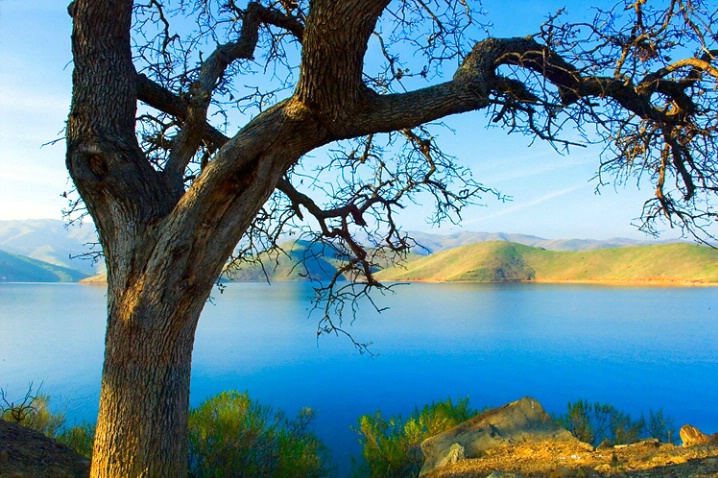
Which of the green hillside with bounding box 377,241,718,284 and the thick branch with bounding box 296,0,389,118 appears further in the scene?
the green hillside with bounding box 377,241,718,284

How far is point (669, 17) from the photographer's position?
2.75 metres

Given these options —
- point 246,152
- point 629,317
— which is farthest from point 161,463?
point 629,317

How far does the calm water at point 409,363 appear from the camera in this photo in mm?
10734

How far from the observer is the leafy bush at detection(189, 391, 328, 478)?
454cm

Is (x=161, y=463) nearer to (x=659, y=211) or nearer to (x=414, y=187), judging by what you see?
(x=414, y=187)

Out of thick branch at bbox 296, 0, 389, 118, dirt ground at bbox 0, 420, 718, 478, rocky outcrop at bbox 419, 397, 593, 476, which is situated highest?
thick branch at bbox 296, 0, 389, 118

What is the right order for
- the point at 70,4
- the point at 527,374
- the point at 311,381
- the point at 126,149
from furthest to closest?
1. the point at 527,374
2. the point at 311,381
3. the point at 70,4
4. the point at 126,149

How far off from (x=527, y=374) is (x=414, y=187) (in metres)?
11.9

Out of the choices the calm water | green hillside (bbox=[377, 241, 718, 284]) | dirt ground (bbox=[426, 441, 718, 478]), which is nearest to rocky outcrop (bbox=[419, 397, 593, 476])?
dirt ground (bbox=[426, 441, 718, 478])

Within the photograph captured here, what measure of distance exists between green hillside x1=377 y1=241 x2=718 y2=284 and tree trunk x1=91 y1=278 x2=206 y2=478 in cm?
5860

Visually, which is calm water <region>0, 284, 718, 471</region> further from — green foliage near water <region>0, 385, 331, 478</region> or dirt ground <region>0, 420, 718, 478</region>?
dirt ground <region>0, 420, 718, 478</region>

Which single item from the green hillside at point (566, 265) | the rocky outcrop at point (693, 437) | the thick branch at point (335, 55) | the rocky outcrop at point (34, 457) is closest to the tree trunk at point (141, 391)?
the rocky outcrop at point (34, 457)

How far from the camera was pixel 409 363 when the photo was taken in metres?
14.6

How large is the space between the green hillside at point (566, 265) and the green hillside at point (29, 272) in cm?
6775
